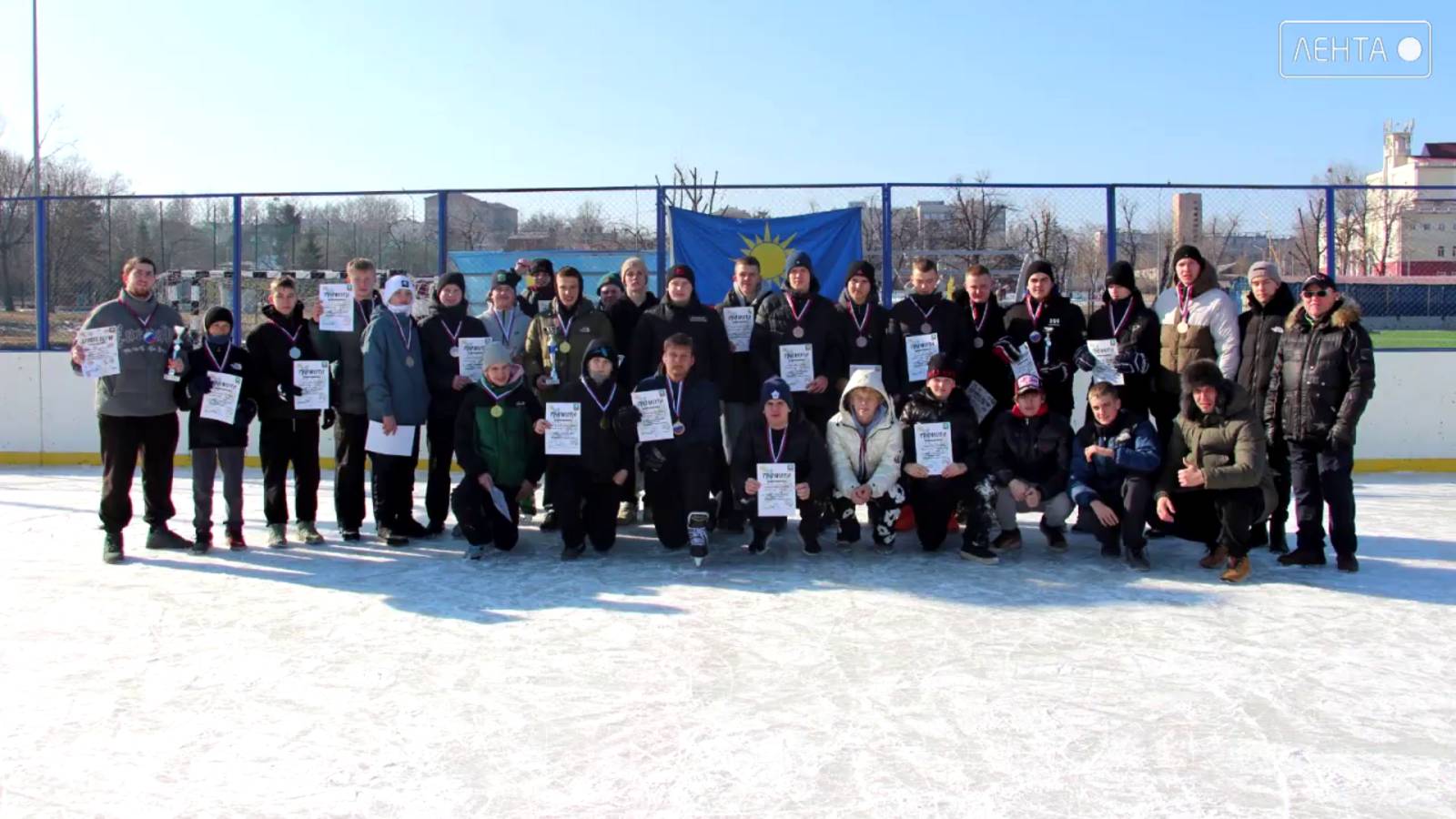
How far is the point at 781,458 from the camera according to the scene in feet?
20.3

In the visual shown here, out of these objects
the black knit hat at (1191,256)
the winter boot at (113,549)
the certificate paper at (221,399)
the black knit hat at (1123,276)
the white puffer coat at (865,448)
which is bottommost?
the winter boot at (113,549)

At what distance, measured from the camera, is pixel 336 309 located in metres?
6.68

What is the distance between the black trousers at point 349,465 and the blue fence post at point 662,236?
12.7ft

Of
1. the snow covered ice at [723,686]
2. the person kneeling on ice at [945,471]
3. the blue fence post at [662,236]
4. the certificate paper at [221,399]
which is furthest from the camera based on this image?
the blue fence post at [662,236]

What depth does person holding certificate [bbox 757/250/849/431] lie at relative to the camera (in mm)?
6707

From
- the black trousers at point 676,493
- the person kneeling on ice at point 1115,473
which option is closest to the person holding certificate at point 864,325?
the black trousers at point 676,493

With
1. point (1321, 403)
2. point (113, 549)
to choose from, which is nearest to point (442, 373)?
point (113, 549)

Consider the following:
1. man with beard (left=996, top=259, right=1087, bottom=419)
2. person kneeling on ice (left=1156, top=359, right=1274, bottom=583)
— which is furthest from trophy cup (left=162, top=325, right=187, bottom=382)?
person kneeling on ice (left=1156, top=359, right=1274, bottom=583)

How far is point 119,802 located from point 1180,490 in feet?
17.2

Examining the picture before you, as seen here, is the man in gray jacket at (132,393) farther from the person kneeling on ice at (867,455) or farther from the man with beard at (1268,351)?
the man with beard at (1268,351)

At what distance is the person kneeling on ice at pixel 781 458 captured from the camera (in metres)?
6.18

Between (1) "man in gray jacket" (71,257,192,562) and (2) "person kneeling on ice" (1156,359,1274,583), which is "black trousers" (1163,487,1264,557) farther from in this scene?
(1) "man in gray jacket" (71,257,192,562)

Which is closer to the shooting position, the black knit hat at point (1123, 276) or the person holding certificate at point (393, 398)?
the person holding certificate at point (393, 398)

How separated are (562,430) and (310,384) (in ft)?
5.28
